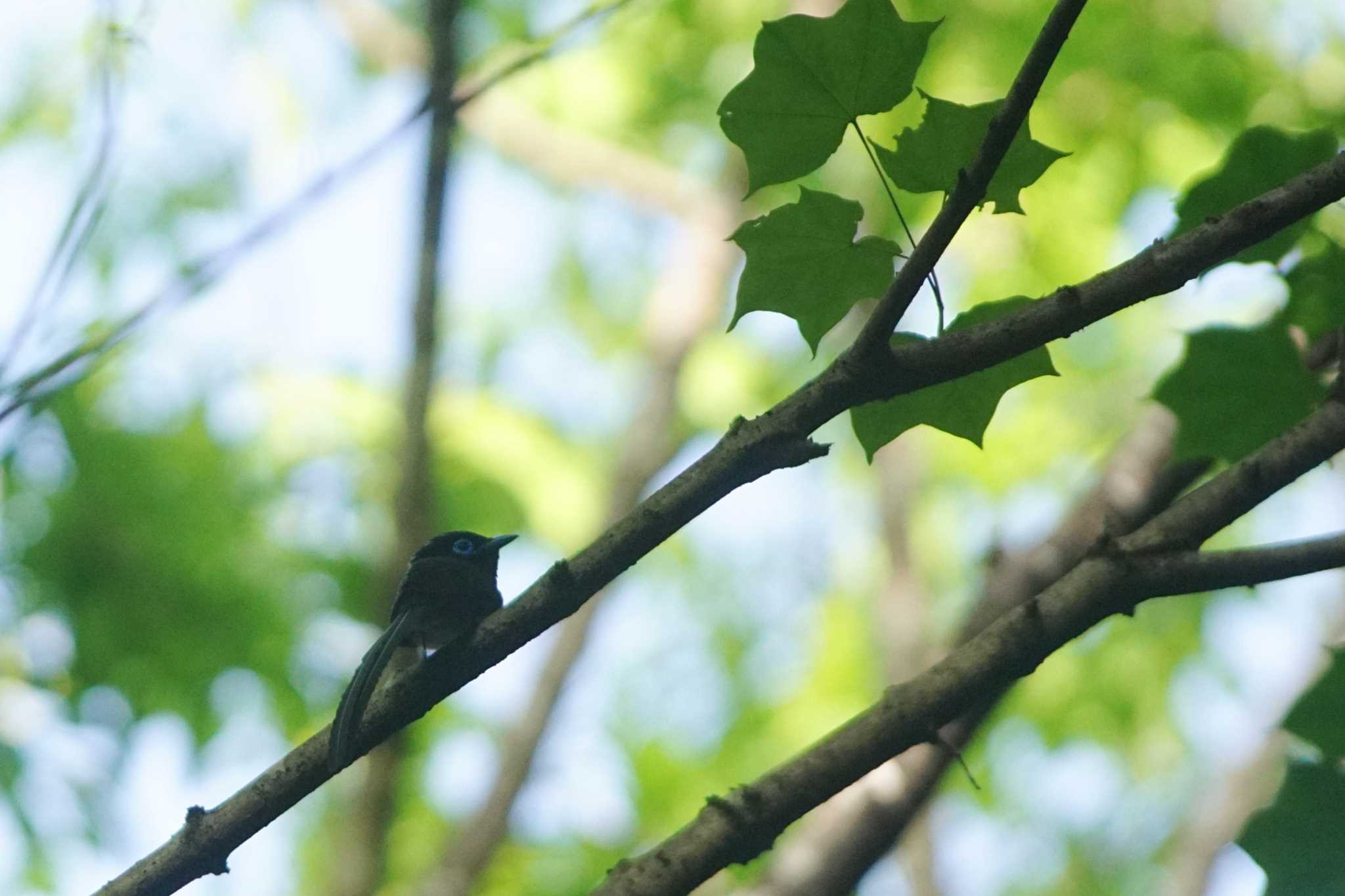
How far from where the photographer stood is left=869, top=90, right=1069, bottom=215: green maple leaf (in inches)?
94.7

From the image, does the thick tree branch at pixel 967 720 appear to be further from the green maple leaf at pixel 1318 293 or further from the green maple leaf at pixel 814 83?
the green maple leaf at pixel 814 83

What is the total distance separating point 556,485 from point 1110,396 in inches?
170

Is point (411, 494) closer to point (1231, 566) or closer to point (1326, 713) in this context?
point (1231, 566)

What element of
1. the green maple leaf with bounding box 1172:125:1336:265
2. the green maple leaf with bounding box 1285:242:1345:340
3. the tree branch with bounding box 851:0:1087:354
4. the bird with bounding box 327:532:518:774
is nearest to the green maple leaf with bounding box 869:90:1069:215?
the tree branch with bounding box 851:0:1087:354

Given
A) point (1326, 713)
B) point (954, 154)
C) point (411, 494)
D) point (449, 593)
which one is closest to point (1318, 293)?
point (1326, 713)

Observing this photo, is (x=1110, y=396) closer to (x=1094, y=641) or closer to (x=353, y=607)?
(x=1094, y=641)

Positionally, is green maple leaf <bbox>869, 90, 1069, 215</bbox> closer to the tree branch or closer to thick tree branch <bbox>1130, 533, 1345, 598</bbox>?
the tree branch

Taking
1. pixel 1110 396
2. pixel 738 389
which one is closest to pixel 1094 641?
pixel 1110 396

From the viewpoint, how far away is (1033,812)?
10492mm

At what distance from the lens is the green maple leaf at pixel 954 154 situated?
2.41m

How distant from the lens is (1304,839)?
2.94m

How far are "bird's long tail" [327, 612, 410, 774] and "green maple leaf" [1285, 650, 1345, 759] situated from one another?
2206mm

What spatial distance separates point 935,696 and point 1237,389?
4.39 ft

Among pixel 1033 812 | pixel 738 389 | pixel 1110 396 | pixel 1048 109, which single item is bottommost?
pixel 1033 812
